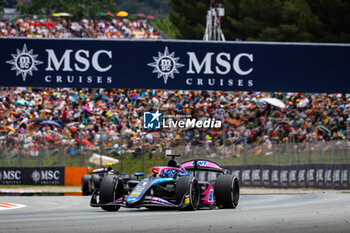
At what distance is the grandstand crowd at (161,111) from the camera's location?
29266 millimetres

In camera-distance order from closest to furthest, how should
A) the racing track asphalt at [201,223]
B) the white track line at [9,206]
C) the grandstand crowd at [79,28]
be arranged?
the racing track asphalt at [201,223]
the white track line at [9,206]
the grandstand crowd at [79,28]

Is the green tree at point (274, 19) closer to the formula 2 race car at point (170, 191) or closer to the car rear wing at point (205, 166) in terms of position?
the car rear wing at point (205, 166)

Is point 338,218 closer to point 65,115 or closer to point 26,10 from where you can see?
point 65,115

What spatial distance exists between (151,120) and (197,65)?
3356mm

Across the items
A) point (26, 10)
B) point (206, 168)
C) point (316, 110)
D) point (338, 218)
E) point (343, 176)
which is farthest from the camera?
point (26, 10)

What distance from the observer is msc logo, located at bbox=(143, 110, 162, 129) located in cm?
3073

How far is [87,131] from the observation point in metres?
31.0

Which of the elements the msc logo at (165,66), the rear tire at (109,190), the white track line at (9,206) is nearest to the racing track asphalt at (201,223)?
the rear tire at (109,190)

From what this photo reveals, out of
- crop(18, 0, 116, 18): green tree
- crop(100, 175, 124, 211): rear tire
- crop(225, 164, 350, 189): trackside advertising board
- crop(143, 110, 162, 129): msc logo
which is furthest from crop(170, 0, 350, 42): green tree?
crop(18, 0, 116, 18): green tree

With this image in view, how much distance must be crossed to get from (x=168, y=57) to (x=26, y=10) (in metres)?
92.0

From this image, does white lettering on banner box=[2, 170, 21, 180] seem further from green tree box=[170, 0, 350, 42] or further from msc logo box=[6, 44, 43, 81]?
green tree box=[170, 0, 350, 42]

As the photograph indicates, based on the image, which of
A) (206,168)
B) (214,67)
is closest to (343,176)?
(214,67)

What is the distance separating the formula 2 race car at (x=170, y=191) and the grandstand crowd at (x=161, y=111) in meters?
12.4

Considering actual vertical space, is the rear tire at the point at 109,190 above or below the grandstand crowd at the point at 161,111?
below
